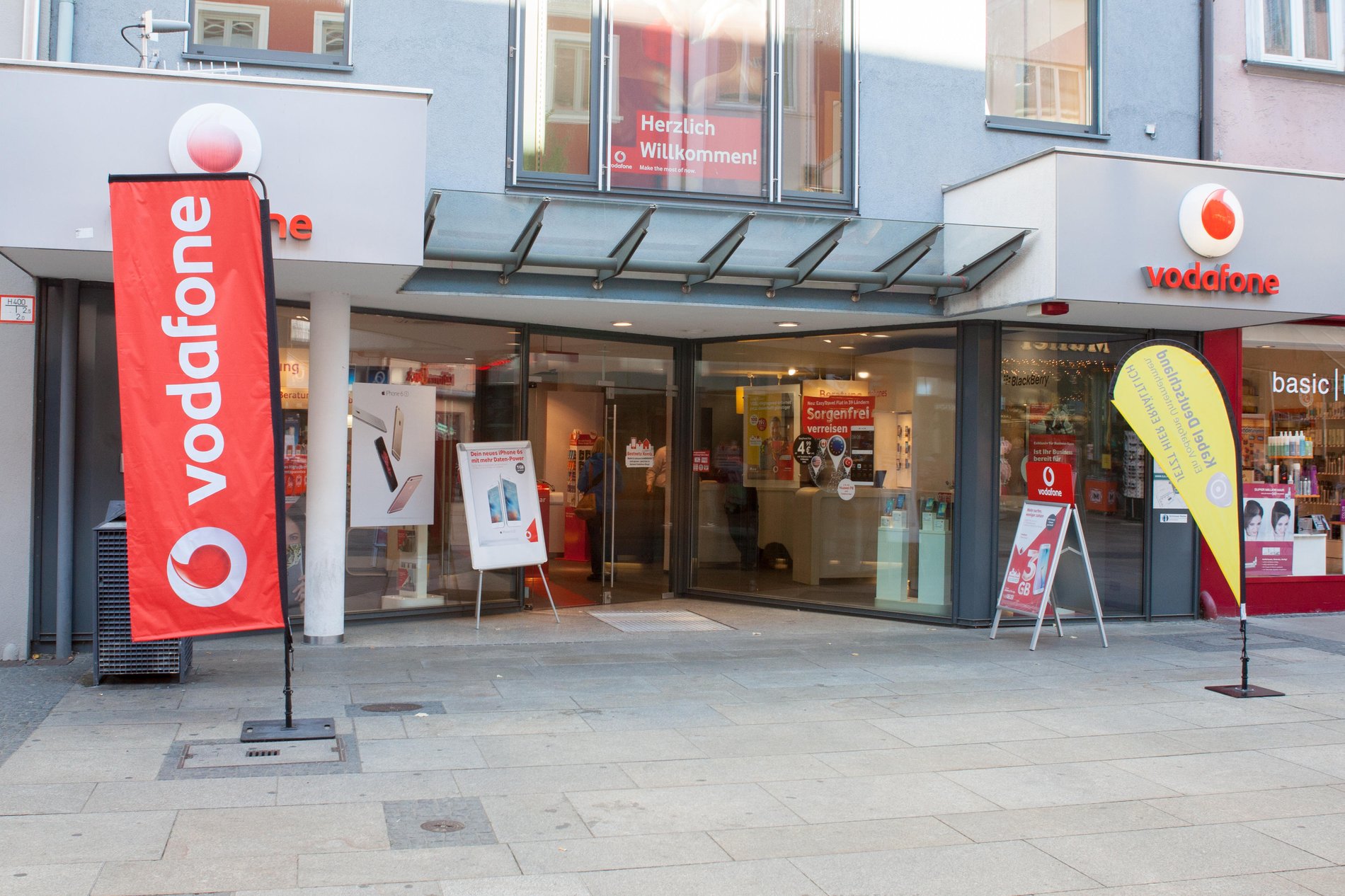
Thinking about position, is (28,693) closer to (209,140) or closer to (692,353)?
(209,140)

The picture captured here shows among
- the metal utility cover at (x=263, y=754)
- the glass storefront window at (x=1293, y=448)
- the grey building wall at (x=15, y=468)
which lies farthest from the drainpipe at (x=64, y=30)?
the glass storefront window at (x=1293, y=448)

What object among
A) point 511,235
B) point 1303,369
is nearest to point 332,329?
point 511,235

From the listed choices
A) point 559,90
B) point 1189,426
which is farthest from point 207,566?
point 1189,426

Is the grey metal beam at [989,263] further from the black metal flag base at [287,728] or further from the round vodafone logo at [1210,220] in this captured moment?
the black metal flag base at [287,728]

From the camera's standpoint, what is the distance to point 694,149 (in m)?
10.5

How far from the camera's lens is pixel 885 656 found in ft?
30.7

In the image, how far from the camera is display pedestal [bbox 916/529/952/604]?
1090 cm

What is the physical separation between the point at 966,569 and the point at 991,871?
619 centimetres

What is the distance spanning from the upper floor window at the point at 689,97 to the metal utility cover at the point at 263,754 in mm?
5365

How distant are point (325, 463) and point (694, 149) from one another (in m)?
4.36

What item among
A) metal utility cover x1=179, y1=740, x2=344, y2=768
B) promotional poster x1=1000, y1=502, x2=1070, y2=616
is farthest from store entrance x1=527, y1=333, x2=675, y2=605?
metal utility cover x1=179, y1=740, x2=344, y2=768

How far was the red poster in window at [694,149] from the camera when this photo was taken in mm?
10266

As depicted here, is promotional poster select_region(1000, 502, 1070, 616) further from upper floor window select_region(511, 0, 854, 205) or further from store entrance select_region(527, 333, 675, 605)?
store entrance select_region(527, 333, 675, 605)

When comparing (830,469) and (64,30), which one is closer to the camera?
(64,30)
